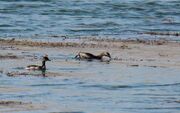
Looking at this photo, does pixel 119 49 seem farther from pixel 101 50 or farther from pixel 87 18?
pixel 87 18

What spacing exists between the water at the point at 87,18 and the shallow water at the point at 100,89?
10.6 metres

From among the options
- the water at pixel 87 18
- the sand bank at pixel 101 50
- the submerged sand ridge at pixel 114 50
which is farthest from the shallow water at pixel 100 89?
the water at pixel 87 18

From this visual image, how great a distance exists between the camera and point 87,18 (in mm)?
48719

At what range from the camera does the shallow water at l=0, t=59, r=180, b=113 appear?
21.1 m

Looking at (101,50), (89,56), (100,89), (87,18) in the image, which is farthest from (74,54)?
(87,18)

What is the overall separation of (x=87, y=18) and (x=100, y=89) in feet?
81.2

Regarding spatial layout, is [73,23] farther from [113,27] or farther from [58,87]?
[58,87]

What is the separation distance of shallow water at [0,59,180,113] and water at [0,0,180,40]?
10624mm

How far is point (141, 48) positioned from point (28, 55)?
533 centimetres

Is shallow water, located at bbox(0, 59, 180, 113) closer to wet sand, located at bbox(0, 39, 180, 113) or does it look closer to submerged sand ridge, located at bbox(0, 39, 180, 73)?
wet sand, located at bbox(0, 39, 180, 113)

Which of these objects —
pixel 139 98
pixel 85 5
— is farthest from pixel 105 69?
pixel 85 5

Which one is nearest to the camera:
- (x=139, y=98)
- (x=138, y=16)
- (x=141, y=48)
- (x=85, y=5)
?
(x=139, y=98)

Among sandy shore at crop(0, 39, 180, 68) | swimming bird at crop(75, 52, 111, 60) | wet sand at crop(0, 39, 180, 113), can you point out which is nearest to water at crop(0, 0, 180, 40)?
sandy shore at crop(0, 39, 180, 68)

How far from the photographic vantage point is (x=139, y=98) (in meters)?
22.6
